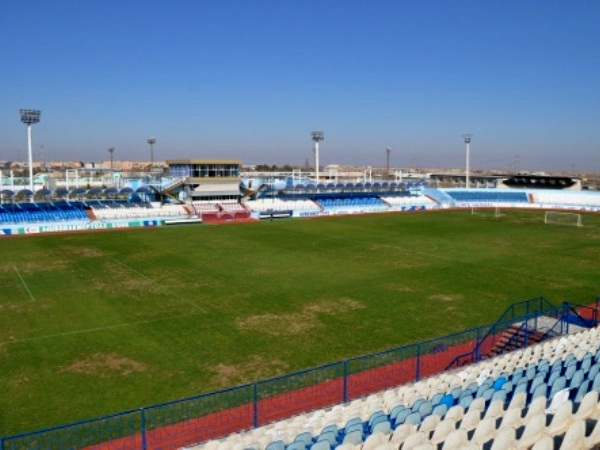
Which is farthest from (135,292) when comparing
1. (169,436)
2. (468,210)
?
(468,210)

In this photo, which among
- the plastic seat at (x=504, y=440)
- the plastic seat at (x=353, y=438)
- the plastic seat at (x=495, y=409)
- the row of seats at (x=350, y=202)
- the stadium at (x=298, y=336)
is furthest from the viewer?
the row of seats at (x=350, y=202)

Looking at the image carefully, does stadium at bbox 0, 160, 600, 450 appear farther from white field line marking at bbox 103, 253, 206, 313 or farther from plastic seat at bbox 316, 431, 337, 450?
white field line marking at bbox 103, 253, 206, 313

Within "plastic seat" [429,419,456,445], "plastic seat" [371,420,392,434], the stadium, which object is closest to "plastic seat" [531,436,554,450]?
the stadium

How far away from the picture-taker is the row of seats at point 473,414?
822 cm

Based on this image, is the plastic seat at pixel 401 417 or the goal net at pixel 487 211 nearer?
the plastic seat at pixel 401 417

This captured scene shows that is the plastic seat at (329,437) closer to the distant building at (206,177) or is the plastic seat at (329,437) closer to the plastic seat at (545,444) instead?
the plastic seat at (545,444)

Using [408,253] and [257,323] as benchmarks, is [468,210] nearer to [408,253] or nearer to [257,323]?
[408,253]

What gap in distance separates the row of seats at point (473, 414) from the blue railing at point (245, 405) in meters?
1.70

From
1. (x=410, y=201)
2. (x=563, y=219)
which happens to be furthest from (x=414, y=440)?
(x=410, y=201)

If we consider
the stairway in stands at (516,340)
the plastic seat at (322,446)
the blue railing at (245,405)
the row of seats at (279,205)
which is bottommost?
the blue railing at (245,405)

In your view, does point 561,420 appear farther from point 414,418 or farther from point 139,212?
point 139,212

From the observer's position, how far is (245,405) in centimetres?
1417

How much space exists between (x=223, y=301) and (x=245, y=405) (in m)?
10.3

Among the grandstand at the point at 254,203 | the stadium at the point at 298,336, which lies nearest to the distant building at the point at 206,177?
the grandstand at the point at 254,203
